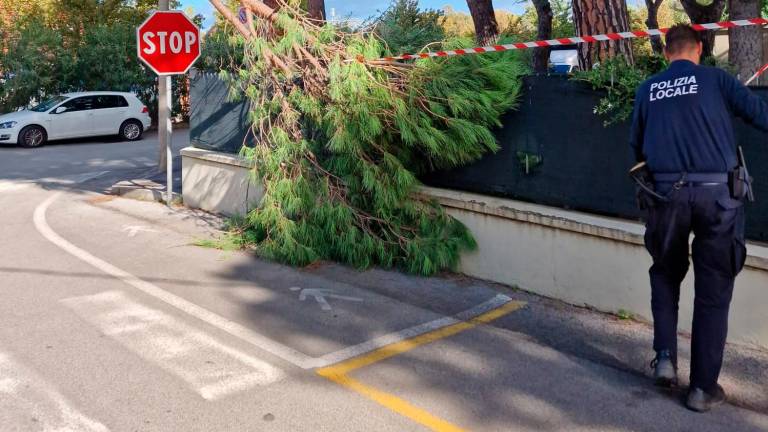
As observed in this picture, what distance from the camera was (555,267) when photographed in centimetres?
640

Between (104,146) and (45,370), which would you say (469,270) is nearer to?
(45,370)

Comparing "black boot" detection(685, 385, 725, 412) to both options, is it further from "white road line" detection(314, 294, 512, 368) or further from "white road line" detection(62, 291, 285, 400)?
"white road line" detection(62, 291, 285, 400)

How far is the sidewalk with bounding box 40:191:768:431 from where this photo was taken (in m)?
4.33

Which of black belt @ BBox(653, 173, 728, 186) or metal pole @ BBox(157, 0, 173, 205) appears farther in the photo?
metal pole @ BBox(157, 0, 173, 205)

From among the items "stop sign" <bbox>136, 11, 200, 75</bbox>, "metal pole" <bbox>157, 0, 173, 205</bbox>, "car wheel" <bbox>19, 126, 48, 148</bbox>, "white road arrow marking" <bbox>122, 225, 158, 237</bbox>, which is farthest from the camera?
"car wheel" <bbox>19, 126, 48, 148</bbox>

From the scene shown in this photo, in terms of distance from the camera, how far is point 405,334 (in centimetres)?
566

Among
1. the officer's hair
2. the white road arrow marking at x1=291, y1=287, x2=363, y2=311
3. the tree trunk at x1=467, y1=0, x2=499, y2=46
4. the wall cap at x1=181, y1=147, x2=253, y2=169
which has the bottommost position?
the white road arrow marking at x1=291, y1=287, x2=363, y2=311

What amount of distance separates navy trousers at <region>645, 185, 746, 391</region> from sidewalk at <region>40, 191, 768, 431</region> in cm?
35

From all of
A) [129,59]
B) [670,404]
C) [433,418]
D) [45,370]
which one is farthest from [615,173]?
[129,59]

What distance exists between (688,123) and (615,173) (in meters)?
1.89

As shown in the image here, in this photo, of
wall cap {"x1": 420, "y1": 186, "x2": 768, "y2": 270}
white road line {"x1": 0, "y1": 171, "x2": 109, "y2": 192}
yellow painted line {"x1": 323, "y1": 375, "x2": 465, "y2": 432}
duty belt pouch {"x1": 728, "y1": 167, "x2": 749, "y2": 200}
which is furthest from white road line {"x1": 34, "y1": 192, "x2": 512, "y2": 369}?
white road line {"x1": 0, "y1": 171, "x2": 109, "y2": 192}

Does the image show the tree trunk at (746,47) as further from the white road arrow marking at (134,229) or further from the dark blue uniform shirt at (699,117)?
the white road arrow marking at (134,229)

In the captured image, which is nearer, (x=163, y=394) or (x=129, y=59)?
(x=163, y=394)

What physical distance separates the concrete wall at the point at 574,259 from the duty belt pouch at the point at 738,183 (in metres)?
1.18
